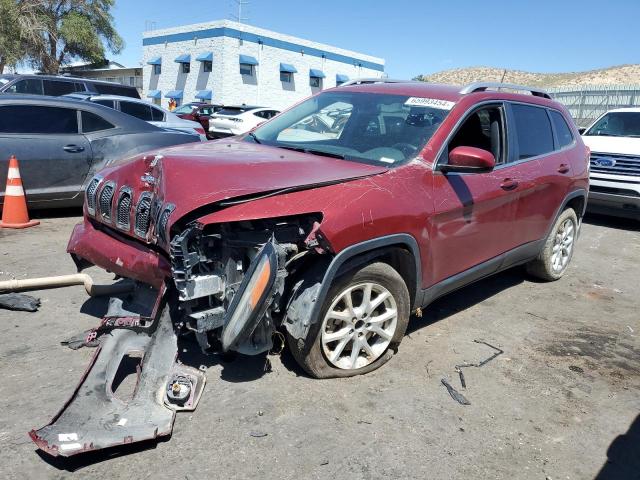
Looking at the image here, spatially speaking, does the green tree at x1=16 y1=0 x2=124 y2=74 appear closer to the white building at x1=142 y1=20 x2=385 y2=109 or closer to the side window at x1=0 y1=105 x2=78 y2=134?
the white building at x1=142 y1=20 x2=385 y2=109

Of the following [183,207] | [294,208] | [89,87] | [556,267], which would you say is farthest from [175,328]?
[89,87]

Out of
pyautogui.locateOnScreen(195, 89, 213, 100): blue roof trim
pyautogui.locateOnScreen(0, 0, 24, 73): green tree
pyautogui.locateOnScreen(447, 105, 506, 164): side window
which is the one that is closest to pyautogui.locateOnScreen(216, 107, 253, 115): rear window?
pyautogui.locateOnScreen(447, 105, 506, 164): side window

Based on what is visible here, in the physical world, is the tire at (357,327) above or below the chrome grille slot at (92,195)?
below

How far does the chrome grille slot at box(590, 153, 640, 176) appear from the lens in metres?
8.57

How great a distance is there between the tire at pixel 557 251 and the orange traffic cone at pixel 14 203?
19.3ft

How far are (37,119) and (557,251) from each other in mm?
6352

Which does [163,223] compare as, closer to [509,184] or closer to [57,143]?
[509,184]

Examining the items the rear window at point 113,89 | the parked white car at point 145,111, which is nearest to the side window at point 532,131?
the parked white car at point 145,111

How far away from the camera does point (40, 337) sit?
148 inches

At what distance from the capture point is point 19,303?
4180mm

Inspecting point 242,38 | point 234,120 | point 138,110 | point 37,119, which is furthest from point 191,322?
point 242,38

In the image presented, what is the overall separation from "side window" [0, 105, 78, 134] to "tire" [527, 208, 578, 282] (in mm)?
5830

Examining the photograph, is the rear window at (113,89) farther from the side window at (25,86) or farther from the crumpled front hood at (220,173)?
the crumpled front hood at (220,173)

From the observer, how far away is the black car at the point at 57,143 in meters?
6.43
